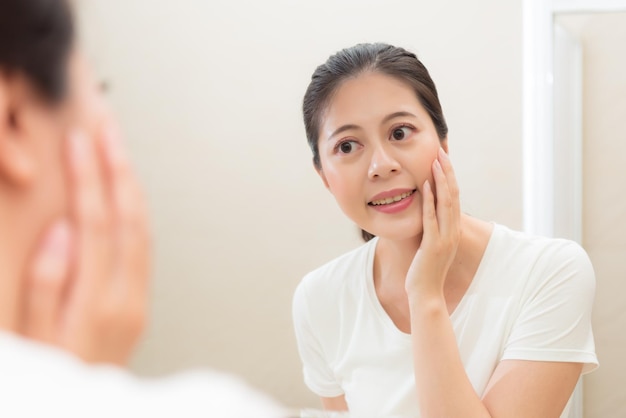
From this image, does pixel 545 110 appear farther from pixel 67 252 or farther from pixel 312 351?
pixel 67 252

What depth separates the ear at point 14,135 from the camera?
0.09 m

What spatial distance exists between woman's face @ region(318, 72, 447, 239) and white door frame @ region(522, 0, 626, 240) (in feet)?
0.96

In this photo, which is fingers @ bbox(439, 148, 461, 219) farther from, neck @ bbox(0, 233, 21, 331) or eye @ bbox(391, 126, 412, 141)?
neck @ bbox(0, 233, 21, 331)

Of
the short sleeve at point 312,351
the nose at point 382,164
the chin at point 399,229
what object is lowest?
the short sleeve at point 312,351

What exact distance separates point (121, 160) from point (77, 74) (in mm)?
14

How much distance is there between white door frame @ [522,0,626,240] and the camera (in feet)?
2.54

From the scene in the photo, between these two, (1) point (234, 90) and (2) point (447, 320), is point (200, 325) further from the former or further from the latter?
(2) point (447, 320)

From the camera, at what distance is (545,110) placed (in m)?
0.79

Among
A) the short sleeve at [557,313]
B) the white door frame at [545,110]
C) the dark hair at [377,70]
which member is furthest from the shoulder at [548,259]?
the white door frame at [545,110]

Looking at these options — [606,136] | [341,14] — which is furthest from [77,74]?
[341,14]

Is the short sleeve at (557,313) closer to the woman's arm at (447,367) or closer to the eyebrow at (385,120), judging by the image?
the woman's arm at (447,367)

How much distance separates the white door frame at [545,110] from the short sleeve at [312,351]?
316 millimetres

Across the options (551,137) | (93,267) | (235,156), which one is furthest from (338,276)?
(93,267)

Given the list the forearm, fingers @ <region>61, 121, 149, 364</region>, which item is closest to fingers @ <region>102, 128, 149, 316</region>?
fingers @ <region>61, 121, 149, 364</region>
